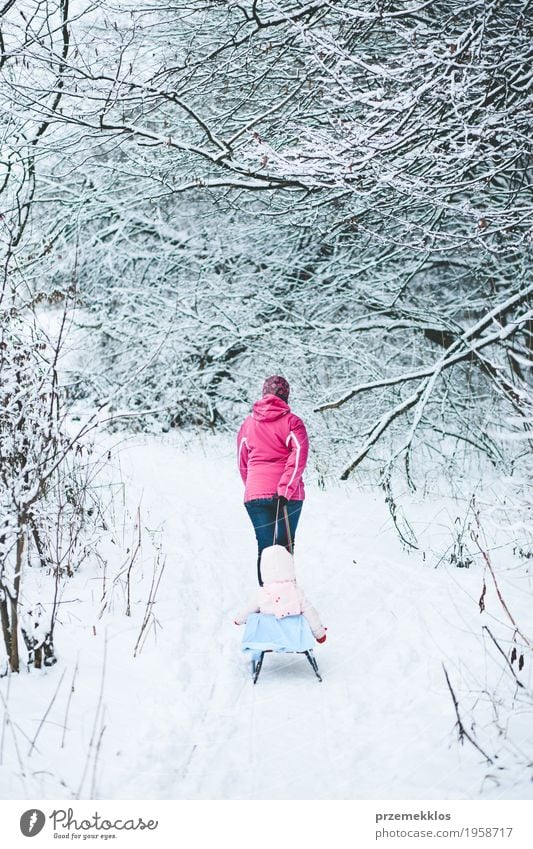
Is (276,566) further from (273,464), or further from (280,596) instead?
(273,464)

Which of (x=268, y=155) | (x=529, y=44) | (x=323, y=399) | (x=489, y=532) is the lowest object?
(x=489, y=532)

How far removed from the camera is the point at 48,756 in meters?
2.48

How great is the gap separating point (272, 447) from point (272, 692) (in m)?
1.66

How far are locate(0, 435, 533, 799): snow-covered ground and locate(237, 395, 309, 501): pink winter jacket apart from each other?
2.78ft

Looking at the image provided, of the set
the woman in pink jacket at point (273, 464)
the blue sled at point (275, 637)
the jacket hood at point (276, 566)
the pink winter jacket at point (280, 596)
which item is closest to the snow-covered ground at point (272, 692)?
the blue sled at point (275, 637)

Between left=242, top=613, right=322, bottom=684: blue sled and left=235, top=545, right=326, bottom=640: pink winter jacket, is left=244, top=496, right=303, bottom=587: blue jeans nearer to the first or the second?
left=235, top=545, right=326, bottom=640: pink winter jacket

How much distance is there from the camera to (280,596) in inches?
142

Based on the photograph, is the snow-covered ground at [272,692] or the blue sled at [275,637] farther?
the blue sled at [275,637]

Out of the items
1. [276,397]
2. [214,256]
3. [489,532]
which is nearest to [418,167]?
[276,397]

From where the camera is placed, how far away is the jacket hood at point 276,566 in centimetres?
371

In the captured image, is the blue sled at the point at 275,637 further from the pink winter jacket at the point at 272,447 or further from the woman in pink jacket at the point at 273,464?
the pink winter jacket at the point at 272,447

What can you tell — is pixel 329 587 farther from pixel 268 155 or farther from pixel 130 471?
pixel 130 471

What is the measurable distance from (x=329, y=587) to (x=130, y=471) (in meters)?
4.17

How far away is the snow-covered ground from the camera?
8.11ft
